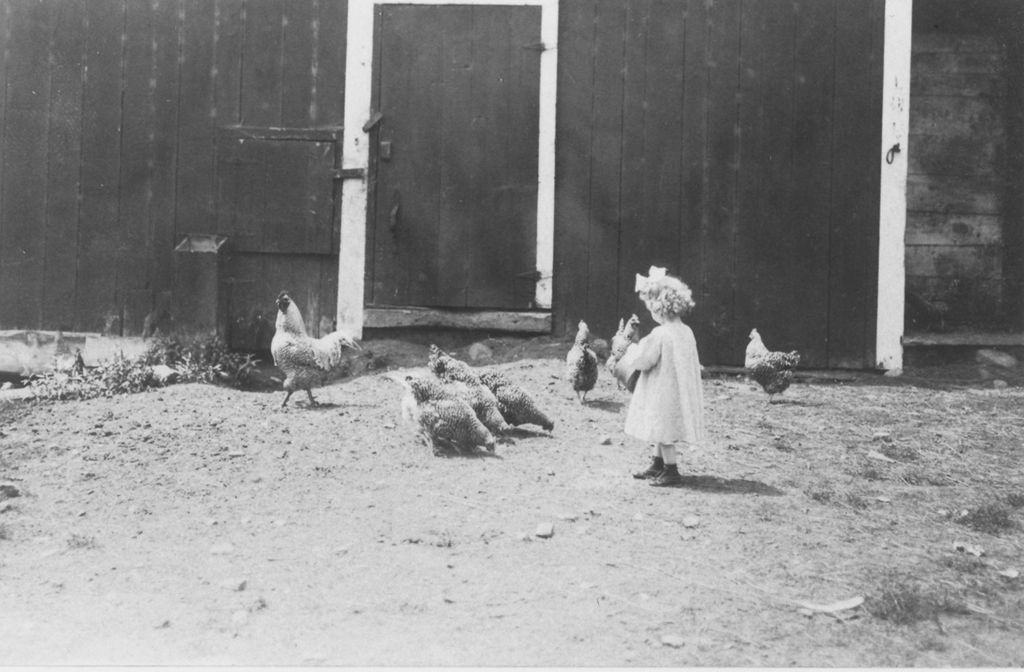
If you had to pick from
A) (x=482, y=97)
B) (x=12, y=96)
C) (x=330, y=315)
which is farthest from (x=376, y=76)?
(x=12, y=96)

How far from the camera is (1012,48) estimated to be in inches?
342

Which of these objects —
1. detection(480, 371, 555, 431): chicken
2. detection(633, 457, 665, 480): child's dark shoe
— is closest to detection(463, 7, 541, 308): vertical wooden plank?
detection(480, 371, 555, 431): chicken

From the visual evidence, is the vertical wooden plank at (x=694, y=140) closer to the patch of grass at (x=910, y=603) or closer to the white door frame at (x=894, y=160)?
the white door frame at (x=894, y=160)

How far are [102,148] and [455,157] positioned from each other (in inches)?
124

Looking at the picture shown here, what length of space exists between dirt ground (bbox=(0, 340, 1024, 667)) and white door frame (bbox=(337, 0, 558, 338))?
173 cm

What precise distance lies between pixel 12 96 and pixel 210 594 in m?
6.73

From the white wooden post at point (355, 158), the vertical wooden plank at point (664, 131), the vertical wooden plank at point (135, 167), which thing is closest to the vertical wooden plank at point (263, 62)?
the white wooden post at point (355, 158)

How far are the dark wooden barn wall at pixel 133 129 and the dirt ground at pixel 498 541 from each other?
192 cm

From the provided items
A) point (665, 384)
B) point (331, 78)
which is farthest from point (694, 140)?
point (665, 384)

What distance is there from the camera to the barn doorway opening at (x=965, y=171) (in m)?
8.70

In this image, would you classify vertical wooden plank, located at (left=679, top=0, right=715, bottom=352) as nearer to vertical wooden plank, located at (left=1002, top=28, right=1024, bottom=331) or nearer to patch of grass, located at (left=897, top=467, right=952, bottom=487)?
vertical wooden plank, located at (left=1002, top=28, right=1024, bottom=331)

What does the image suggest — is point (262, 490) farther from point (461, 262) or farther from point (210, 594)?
point (461, 262)

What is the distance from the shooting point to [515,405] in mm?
6102

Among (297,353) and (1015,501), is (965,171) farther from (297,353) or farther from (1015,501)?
(297,353)
